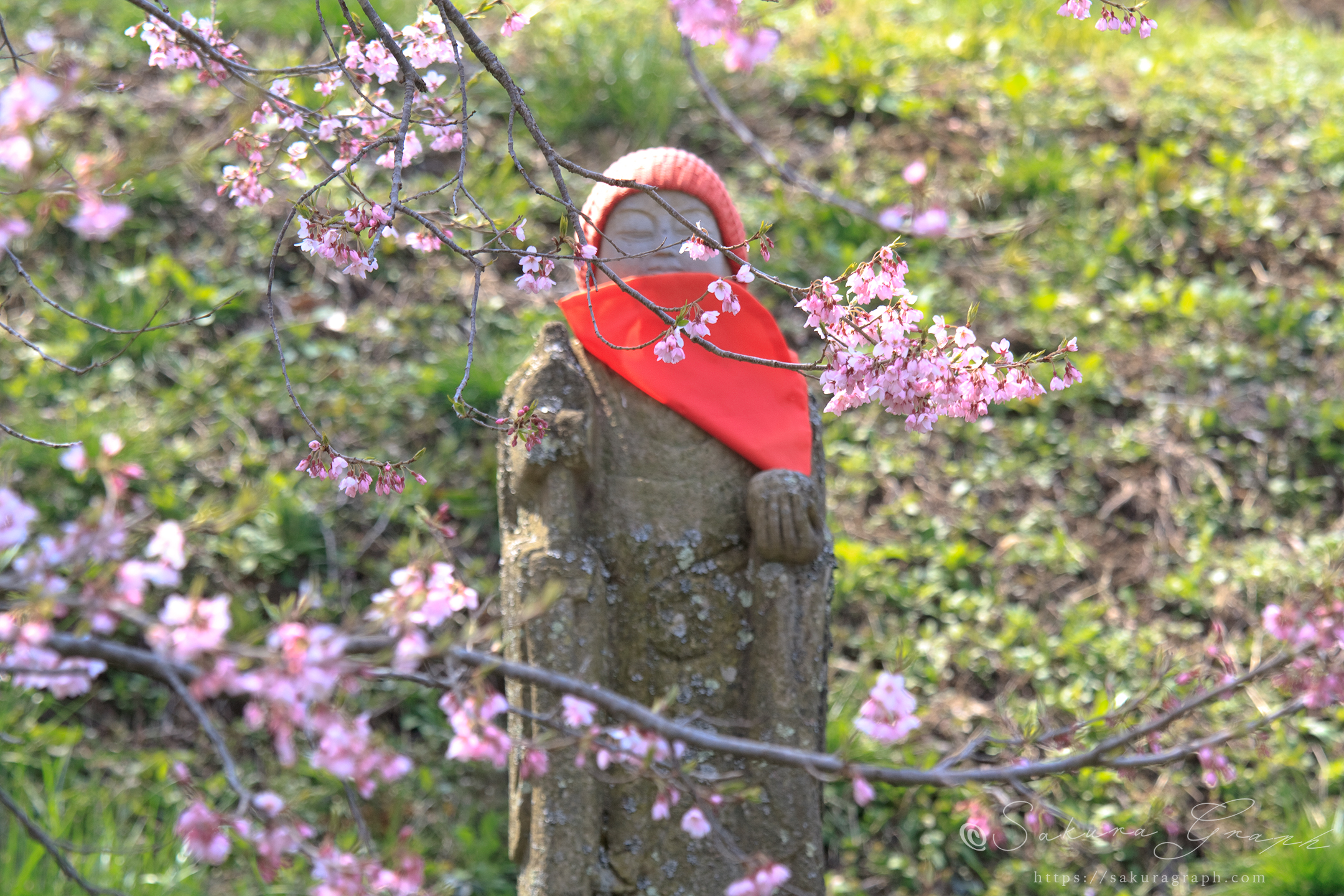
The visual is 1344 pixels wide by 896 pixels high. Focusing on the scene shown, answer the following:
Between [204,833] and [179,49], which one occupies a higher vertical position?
[179,49]

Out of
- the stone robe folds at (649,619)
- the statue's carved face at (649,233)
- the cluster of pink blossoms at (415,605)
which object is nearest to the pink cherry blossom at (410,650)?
the cluster of pink blossoms at (415,605)

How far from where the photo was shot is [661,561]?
7.40 ft

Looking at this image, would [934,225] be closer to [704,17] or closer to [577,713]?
[704,17]

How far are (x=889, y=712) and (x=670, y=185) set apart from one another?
4.03 feet

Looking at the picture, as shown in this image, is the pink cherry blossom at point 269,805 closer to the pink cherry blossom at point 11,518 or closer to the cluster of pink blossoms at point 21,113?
the pink cherry blossom at point 11,518

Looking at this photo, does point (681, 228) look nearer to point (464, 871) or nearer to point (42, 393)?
point (464, 871)

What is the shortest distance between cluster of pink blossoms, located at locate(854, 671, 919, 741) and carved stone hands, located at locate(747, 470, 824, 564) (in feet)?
2.42

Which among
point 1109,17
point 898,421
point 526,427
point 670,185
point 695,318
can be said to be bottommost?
point 526,427

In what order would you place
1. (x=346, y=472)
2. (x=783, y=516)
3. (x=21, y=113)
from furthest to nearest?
(x=783, y=516) < (x=346, y=472) < (x=21, y=113)

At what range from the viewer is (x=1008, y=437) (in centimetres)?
445

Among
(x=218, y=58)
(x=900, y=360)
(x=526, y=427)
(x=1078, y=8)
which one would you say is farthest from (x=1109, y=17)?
(x=218, y=58)

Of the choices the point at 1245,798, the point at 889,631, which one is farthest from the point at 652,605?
the point at 1245,798

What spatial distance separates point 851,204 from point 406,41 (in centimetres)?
98

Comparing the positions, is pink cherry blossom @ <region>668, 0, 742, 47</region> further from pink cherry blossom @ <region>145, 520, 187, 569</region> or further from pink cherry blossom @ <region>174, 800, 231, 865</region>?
pink cherry blossom @ <region>174, 800, 231, 865</region>
